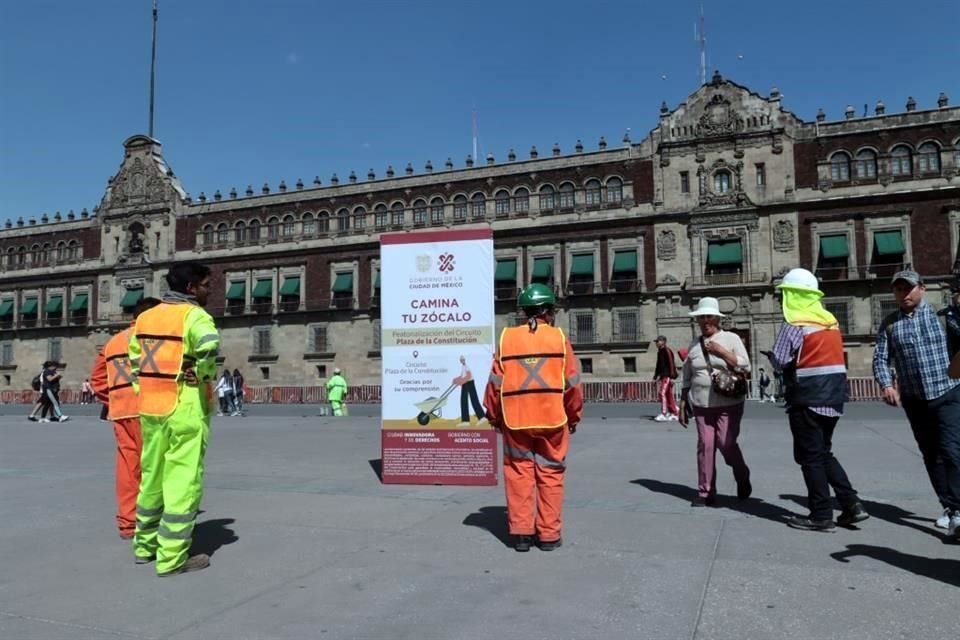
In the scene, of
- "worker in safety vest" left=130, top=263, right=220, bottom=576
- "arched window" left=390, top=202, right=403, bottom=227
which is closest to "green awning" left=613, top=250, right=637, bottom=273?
"arched window" left=390, top=202, right=403, bottom=227

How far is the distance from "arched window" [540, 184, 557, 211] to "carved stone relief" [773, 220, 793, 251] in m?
11.2

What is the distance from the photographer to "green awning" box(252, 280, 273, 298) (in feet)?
141

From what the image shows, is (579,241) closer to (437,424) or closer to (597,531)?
(437,424)

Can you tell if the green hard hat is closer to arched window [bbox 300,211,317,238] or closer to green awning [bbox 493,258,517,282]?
green awning [bbox 493,258,517,282]

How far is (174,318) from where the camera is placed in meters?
4.44

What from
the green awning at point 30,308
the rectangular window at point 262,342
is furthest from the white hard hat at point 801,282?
the green awning at point 30,308

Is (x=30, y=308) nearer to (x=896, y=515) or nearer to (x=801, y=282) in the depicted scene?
(x=801, y=282)

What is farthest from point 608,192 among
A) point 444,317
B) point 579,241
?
point 444,317

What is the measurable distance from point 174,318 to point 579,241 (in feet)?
111

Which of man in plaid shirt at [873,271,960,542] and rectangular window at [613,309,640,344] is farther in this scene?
rectangular window at [613,309,640,344]

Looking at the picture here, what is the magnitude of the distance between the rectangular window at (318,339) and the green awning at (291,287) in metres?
2.52

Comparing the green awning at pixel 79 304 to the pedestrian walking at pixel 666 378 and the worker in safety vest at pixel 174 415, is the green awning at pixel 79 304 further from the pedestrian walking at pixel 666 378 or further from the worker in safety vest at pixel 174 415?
the worker in safety vest at pixel 174 415

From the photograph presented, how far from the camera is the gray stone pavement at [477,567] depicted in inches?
129

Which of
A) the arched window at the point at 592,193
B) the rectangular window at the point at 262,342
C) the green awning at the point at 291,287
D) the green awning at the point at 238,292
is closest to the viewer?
the arched window at the point at 592,193
